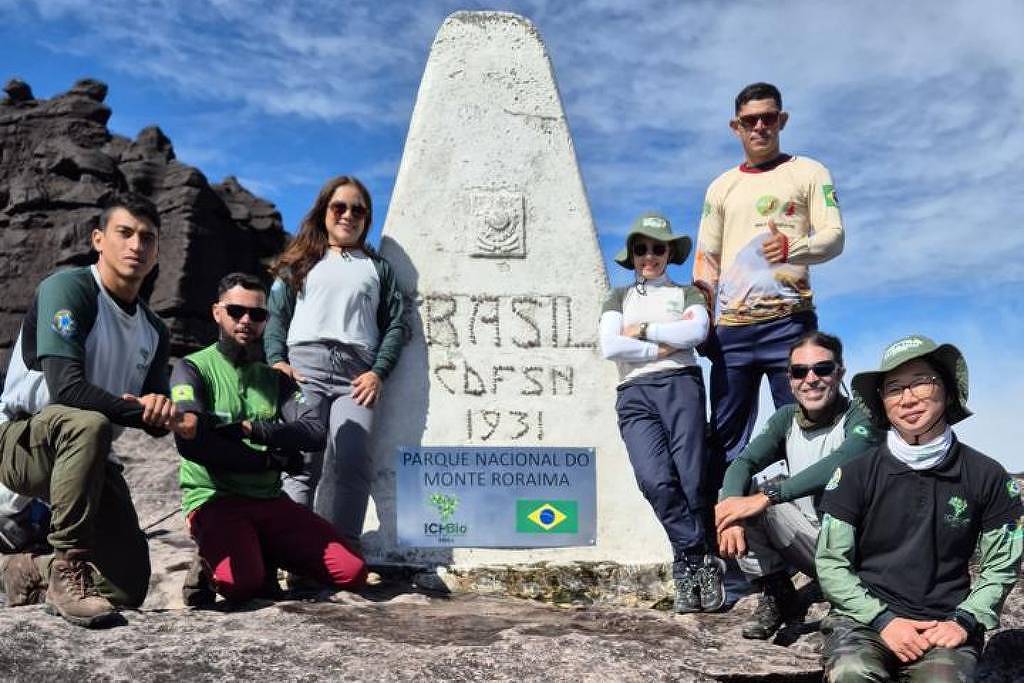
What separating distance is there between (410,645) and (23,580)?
216cm

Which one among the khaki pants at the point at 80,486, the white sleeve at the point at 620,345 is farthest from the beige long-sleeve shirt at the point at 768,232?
the khaki pants at the point at 80,486

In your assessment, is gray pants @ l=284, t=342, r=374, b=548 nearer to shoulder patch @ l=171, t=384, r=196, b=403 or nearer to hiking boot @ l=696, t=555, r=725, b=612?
shoulder patch @ l=171, t=384, r=196, b=403

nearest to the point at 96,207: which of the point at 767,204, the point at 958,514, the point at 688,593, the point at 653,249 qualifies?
the point at 653,249

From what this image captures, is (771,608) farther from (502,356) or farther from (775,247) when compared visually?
(502,356)

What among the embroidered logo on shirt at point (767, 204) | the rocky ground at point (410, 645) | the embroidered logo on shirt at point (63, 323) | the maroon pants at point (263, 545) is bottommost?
the rocky ground at point (410, 645)

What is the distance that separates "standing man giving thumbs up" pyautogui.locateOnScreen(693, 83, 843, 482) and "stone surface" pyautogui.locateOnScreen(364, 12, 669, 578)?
3.36 feet

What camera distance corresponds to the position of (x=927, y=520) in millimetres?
3529

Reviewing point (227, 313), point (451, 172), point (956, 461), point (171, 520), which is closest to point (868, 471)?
point (956, 461)

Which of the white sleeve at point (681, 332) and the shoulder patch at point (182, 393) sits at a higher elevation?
the white sleeve at point (681, 332)

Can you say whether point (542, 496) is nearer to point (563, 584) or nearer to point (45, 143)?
point (563, 584)

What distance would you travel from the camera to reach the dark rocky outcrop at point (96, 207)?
81.1 feet

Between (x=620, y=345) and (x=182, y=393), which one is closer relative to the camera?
(x=182, y=393)

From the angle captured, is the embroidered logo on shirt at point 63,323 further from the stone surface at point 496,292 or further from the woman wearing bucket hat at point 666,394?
the woman wearing bucket hat at point 666,394

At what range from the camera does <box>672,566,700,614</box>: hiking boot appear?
16.9 feet
